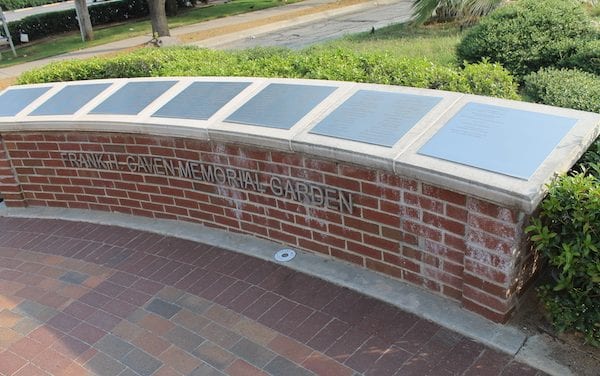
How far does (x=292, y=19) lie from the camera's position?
22.3m

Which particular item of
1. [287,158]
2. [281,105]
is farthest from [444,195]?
[281,105]

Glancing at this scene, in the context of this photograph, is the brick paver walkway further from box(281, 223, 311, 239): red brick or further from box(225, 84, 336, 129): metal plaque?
box(225, 84, 336, 129): metal plaque

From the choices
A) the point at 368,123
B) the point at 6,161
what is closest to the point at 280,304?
the point at 368,123

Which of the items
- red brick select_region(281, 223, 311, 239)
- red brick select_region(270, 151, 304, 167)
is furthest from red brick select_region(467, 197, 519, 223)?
red brick select_region(281, 223, 311, 239)

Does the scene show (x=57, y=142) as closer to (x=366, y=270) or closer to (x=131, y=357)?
(x=131, y=357)

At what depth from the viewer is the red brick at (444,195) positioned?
122 inches

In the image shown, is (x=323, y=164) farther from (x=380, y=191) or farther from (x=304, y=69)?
(x=304, y=69)

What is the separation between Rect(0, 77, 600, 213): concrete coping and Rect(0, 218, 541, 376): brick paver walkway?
0.87m

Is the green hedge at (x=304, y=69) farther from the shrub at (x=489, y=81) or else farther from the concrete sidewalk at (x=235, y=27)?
the concrete sidewalk at (x=235, y=27)

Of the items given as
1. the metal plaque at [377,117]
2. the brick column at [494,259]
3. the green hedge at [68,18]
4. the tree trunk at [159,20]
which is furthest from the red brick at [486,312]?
the green hedge at [68,18]

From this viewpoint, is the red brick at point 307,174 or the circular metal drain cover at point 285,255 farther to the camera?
the circular metal drain cover at point 285,255

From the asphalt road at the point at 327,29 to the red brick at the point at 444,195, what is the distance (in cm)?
1397

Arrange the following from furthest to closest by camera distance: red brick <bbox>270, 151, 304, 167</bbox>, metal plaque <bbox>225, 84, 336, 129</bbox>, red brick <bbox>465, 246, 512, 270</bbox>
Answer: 1. metal plaque <bbox>225, 84, 336, 129</bbox>
2. red brick <bbox>270, 151, 304, 167</bbox>
3. red brick <bbox>465, 246, 512, 270</bbox>

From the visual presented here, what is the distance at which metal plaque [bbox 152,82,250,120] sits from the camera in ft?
14.7
